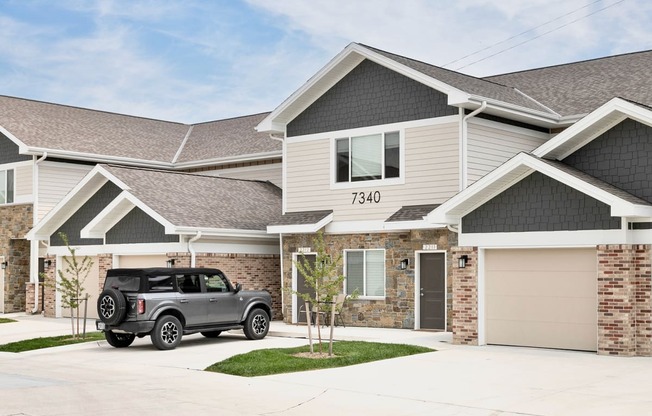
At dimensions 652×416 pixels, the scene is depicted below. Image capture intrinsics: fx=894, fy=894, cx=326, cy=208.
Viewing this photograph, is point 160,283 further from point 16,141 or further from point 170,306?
point 16,141

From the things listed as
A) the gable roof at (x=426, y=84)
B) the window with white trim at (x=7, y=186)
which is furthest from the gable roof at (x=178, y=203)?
the gable roof at (x=426, y=84)

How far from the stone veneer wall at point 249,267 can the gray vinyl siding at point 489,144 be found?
335 inches

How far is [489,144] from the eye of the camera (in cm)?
2331

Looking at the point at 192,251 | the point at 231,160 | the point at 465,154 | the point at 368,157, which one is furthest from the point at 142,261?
the point at 465,154

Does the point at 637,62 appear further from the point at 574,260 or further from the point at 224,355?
the point at 224,355

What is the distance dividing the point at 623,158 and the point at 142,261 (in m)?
15.4

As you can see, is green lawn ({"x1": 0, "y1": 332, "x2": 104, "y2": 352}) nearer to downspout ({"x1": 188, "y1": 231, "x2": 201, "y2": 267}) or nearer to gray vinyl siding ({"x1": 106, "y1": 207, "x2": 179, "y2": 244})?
downspout ({"x1": 188, "y1": 231, "x2": 201, "y2": 267})

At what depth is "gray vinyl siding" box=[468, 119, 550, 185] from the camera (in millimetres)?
22797

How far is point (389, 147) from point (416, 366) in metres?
9.20

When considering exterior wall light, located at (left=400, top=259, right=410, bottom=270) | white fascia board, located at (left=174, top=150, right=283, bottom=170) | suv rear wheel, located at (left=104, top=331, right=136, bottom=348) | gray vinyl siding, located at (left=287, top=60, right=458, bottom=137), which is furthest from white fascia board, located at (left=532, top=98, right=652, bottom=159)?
white fascia board, located at (left=174, top=150, right=283, bottom=170)

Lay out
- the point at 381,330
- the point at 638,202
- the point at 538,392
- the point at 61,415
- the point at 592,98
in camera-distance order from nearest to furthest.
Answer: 1. the point at 61,415
2. the point at 538,392
3. the point at 638,202
4. the point at 381,330
5. the point at 592,98

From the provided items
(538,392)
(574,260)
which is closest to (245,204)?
(574,260)

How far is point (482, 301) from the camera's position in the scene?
19891mm

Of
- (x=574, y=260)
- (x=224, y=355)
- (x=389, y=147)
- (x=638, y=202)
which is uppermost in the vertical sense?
(x=389, y=147)
